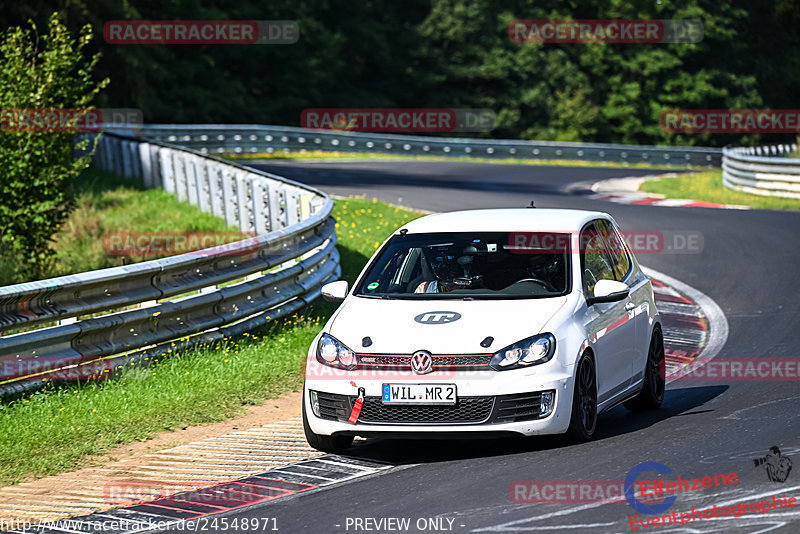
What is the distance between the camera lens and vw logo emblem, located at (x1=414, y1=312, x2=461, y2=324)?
7.82 metres

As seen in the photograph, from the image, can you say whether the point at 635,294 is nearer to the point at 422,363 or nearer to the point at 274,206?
the point at 422,363

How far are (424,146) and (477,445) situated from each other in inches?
1545

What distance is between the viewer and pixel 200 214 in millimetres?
22219

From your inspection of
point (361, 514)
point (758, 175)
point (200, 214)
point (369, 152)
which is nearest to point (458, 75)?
point (369, 152)

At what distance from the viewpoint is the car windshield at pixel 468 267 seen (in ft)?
27.7

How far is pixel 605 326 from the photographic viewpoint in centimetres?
845

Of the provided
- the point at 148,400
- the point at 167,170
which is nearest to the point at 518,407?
the point at 148,400

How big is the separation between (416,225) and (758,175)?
21.9 m
